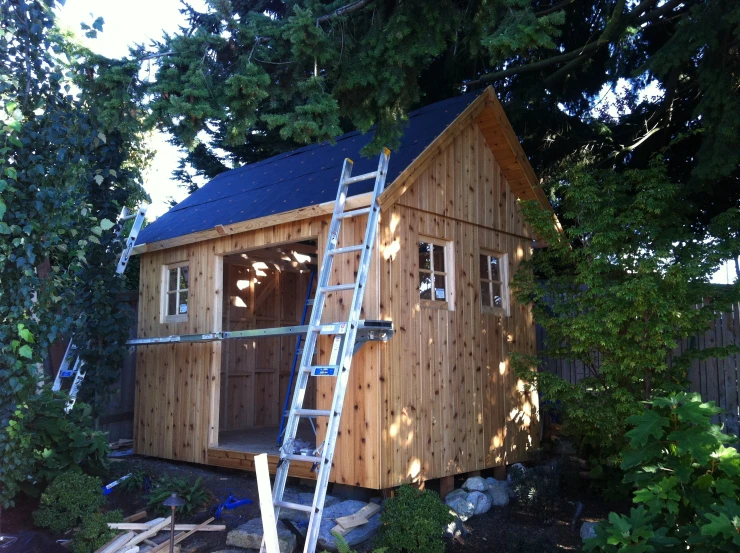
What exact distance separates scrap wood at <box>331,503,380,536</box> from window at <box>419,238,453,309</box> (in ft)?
7.46

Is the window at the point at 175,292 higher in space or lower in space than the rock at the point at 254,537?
higher

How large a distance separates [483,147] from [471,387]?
3188 mm

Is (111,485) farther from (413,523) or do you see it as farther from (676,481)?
(676,481)

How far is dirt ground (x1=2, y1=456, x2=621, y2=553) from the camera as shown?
6.06 metres

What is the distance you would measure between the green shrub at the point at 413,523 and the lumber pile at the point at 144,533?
1.69 metres

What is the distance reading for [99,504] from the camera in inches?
239

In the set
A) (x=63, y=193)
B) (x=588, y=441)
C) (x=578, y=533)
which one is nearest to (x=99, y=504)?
(x=63, y=193)

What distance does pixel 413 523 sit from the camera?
5.46 metres

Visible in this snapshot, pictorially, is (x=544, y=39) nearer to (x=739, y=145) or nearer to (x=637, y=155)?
(x=739, y=145)

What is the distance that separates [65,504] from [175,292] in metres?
3.93

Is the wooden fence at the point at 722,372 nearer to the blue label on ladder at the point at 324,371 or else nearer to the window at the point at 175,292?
the blue label on ladder at the point at 324,371

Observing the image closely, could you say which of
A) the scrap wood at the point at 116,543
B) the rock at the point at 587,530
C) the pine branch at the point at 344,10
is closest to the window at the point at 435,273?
the pine branch at the point at 344,10

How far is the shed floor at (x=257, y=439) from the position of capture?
8.22m

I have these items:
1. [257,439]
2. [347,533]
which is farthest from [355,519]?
[257,439]
